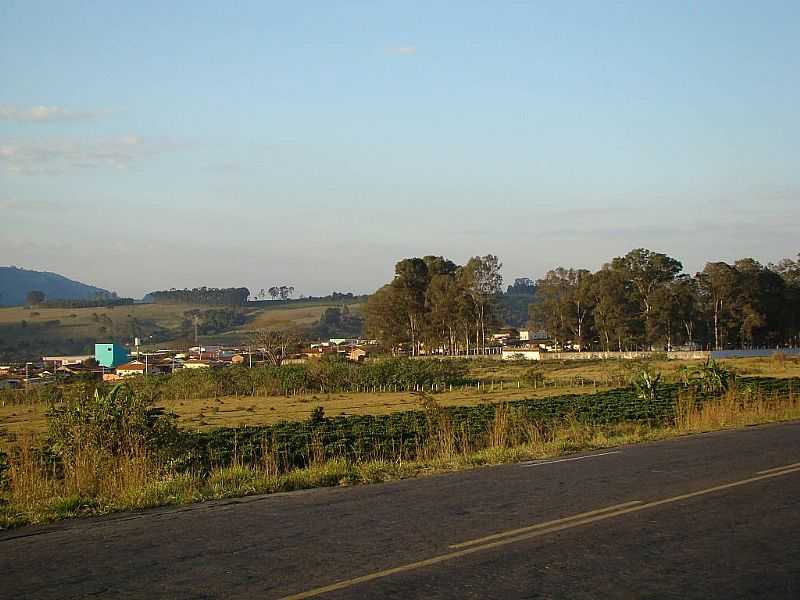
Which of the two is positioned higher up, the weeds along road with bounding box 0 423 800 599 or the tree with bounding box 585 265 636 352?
the tree with bounding box 585 265 636 352

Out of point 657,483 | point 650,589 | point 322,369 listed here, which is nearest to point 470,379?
point 322,369

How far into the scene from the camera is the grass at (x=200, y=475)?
1209 centimetres

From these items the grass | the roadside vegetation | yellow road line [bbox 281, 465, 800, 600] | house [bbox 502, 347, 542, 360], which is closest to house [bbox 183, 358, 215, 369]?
house [bbox 502, 347, 542, 360]

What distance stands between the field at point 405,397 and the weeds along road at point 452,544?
35.0 m

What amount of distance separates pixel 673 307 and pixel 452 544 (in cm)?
9976

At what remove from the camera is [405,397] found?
237 feet

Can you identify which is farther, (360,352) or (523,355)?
(360,352)

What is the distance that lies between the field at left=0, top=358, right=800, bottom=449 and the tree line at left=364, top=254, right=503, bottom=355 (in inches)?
664

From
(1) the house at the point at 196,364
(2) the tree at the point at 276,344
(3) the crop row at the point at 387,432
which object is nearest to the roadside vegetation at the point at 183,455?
(3) the crop row at the point at 387,432

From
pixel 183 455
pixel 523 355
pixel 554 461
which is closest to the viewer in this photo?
pixel 554 461

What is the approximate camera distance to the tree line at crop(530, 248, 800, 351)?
10612 centimetres

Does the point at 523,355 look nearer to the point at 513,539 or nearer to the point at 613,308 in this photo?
the point at 613,308

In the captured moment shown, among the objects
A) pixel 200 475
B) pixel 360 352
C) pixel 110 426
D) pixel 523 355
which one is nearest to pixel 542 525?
pixel 200 475

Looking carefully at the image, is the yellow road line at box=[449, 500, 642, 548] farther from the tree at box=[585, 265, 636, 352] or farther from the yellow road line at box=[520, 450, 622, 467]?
the tree at box=[585, 265, 636, 352]
